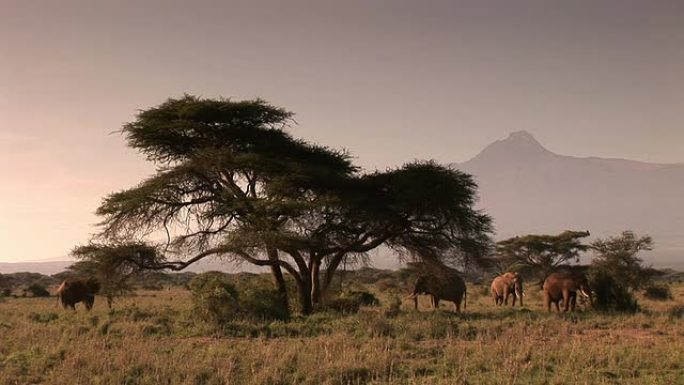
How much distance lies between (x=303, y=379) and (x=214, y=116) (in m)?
13.6

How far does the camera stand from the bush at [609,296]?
20734mm

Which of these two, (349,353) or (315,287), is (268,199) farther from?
(349,353)

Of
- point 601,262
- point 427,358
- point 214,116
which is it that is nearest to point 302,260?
point 214,116

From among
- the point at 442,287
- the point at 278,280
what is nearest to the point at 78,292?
the point at 278,280

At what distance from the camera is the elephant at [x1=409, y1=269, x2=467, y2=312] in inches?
912

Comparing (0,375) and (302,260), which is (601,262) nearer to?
(302,260)

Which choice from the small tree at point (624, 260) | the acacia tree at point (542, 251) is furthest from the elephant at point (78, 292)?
the acacia tree at point (542, 251)

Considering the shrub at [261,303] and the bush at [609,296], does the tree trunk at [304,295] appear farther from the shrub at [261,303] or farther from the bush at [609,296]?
the bush at [609,296]

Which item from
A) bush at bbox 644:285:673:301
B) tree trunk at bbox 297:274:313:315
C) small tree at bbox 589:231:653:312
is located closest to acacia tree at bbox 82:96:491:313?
tree trunk at bbox 297:274:313:315

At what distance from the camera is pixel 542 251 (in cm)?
5053

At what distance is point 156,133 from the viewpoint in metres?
20.9

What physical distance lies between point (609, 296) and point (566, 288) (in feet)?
5.58

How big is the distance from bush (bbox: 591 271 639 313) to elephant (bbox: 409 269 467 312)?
5.16 metres

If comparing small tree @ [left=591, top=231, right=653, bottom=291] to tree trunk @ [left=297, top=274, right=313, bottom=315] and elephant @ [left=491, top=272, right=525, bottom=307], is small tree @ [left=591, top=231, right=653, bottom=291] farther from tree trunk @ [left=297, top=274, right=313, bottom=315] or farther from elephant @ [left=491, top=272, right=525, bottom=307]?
tree trunk @ [left=297, top=274, right=313, bottom=315]
